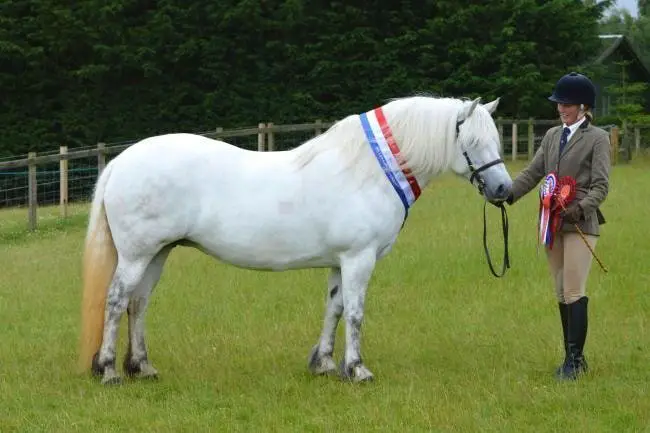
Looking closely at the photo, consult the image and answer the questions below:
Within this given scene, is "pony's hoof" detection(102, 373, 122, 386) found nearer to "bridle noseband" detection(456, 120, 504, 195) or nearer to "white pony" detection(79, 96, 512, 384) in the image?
"white pony" detection(79, 96, 512, 384)

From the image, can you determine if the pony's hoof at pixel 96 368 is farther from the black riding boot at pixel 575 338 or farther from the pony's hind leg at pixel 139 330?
the black riding boot at pixel 575 338

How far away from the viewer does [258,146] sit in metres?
20.0

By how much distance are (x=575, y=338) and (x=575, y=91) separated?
1.55 metres

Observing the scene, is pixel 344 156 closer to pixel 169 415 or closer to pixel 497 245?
pixel 169 415

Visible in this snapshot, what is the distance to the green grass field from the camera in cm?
518

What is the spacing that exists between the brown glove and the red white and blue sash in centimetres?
96

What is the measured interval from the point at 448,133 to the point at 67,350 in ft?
10.7

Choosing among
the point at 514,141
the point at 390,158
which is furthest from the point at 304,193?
the point at 514,141

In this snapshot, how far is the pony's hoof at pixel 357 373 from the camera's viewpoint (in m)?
5.91

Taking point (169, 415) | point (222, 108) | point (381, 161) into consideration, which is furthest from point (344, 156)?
point (222, 108)

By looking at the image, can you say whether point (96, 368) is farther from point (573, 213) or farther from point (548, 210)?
point (573, 213)

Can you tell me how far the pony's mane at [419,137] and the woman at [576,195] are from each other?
0.46 meters

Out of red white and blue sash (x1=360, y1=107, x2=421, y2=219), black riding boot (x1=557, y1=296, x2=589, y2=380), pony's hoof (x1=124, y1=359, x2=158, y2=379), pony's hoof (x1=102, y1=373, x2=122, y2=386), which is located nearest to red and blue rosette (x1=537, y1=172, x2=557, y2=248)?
black riding boot (x1=557, y1=296, x2=589, y2=380)

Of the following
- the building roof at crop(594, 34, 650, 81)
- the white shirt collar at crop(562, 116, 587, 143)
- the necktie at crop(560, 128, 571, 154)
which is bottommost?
the necktie at crop(560, 128, 571, 154)
